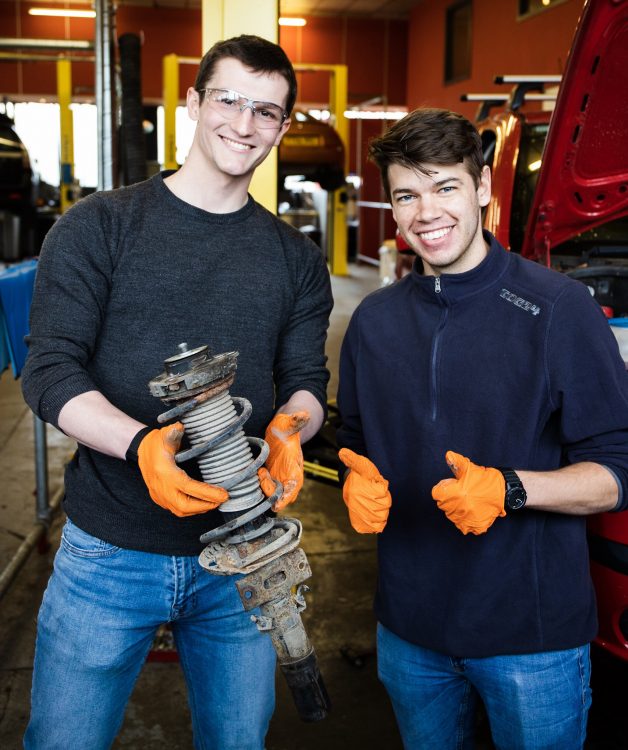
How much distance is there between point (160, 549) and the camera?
5.23 feet

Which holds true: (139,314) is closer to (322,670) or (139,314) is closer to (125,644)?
(125,644)

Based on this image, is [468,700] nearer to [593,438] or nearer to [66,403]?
[593,438]

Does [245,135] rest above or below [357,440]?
above

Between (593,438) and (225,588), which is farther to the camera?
(225,588)

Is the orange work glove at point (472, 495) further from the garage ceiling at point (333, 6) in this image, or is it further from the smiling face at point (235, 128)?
the garage ceiling at point (333, 6)

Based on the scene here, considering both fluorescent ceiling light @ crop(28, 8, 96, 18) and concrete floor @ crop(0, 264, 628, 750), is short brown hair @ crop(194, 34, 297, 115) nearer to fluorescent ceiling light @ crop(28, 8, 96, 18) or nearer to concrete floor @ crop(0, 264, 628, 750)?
concrete floor @ crop(0, 264, 628, 750)

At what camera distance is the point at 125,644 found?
5.23ft

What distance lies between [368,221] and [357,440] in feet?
51.5

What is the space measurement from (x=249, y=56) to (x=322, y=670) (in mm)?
2175

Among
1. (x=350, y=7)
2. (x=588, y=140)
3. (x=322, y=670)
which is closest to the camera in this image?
(x=588, y=140)

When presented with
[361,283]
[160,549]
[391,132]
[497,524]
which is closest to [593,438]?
[497,524]

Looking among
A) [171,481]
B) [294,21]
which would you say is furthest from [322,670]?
[294,21]

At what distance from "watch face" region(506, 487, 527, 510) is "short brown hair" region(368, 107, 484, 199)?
60cm

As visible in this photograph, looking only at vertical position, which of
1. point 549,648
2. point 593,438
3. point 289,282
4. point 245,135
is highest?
point 245,135
